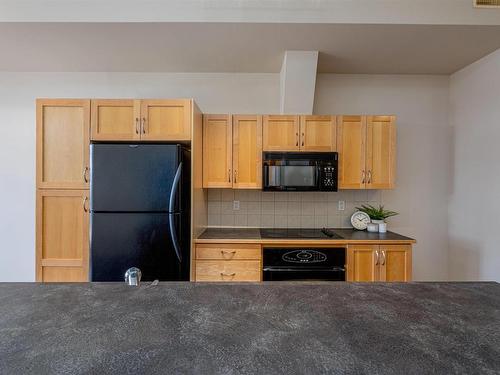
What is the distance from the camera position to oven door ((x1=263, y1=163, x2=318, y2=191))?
270 centimetres

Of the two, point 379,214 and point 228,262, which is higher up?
point 379,214

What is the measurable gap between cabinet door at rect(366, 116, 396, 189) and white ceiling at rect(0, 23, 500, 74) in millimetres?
612

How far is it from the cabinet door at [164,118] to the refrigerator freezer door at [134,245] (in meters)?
0.71

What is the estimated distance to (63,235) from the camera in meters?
2.49

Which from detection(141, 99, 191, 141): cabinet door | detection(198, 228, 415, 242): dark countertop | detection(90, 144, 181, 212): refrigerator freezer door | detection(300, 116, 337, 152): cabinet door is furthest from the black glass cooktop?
detection(141, 99, 191, 141): cabinet door

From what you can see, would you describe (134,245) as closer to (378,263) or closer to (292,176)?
(292,176)

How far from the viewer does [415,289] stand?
1.06 metres

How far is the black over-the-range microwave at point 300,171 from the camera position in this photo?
8.84 ft

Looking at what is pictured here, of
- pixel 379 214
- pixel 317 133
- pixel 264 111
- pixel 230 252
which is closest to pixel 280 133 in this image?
pixel 317 133

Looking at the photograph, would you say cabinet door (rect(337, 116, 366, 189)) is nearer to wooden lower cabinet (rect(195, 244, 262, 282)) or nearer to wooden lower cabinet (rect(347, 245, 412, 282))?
wooden lower cabinet (rect(347, 245, 412, 282))

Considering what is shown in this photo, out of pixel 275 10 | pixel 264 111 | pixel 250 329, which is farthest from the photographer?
pixel 264 111

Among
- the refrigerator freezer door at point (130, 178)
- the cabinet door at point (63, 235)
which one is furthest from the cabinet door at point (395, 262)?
the cabinet door at point (63, 235)

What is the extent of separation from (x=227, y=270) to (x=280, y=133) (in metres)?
1.37

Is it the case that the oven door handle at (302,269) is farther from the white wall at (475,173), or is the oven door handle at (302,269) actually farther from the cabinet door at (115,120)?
the cabinet door at (115,120)
